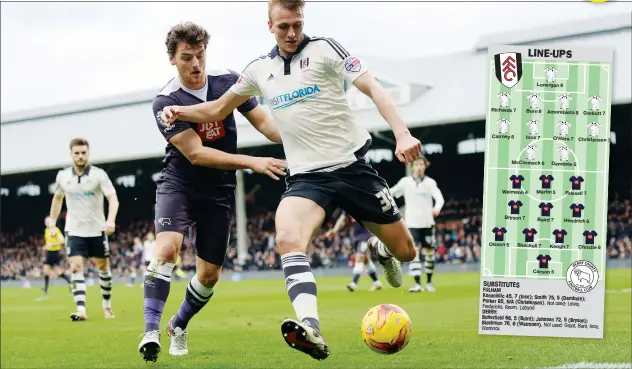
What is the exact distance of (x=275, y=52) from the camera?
6.52 m

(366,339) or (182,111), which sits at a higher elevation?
(182,111)

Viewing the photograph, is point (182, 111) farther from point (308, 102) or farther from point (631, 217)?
point (631, 217)

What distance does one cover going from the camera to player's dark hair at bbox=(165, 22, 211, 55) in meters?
7.22

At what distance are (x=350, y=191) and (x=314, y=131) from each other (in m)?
0.51

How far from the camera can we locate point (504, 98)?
9.88 metres

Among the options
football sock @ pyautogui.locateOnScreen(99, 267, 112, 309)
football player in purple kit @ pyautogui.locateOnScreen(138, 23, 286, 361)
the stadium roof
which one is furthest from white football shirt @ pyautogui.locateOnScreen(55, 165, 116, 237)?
the stadium roof

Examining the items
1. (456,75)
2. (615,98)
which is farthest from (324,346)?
(456,75)

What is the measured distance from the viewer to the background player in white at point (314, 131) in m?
6.08

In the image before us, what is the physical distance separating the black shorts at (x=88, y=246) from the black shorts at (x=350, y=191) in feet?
22.6

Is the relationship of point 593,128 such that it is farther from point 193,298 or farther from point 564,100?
point 193,298

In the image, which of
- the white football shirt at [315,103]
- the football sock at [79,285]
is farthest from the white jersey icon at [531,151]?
the football sock at [79,285]

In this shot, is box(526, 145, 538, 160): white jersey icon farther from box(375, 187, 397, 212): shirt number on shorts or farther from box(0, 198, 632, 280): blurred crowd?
box(0, 198, 632, 280): blurred crowd

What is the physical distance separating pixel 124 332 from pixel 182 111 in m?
5.05

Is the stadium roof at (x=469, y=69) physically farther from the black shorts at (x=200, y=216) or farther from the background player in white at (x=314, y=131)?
the background player in white at (x=314, y=131)
